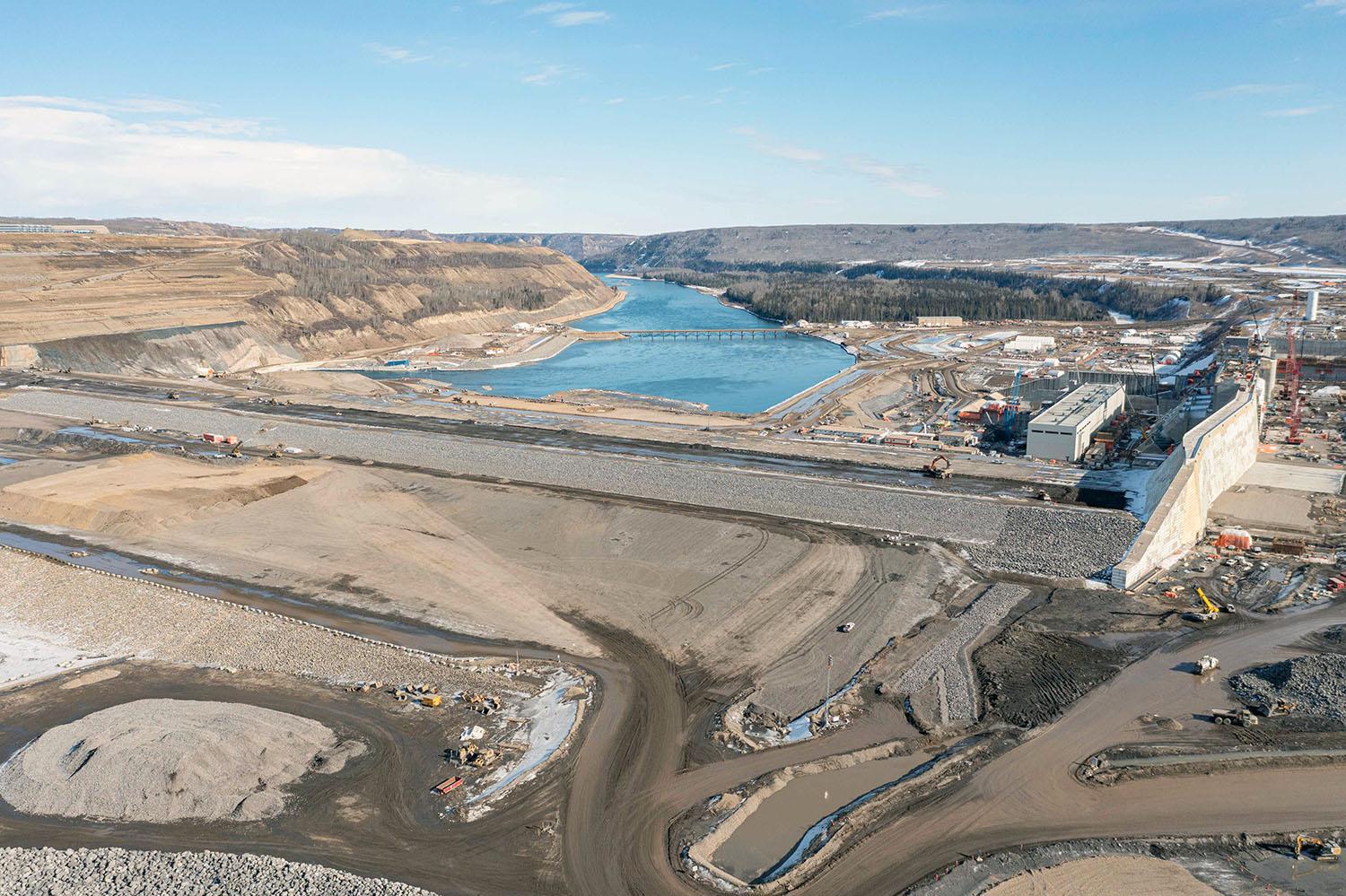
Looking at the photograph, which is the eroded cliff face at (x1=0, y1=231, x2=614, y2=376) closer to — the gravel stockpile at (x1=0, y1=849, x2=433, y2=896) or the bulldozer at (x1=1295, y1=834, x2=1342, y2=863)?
the gravel stockpile at (x1=0, y1=849, x2=433, y2=896)

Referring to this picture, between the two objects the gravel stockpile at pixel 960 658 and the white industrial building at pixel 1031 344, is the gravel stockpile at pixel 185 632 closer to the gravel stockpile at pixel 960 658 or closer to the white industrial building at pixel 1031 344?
the gravel stockpile at pixel 960 658

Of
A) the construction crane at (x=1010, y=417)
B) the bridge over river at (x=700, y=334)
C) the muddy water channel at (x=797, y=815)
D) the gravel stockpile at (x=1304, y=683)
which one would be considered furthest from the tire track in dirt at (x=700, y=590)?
the bridge over river at (x=700, y=334)

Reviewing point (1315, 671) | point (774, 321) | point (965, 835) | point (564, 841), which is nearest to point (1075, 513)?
point (1315, 671)

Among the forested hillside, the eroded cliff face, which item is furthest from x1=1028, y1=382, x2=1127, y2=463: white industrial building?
the forested hillside

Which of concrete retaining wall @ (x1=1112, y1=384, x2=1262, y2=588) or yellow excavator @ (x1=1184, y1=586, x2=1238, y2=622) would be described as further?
concrete retaining wall @ (x1=1112, y1=384, x2=1262, y2=588)

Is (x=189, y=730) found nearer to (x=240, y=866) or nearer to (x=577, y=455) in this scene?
(x=240, y=866)

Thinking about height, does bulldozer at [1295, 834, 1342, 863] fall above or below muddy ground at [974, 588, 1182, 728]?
below
